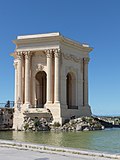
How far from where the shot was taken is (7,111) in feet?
155

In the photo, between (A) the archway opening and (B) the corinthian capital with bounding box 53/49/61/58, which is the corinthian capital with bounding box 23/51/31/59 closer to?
(B) the corinthian capital with bounding box 53/49/61/58

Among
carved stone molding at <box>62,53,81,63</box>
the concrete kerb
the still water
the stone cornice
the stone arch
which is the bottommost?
the still water

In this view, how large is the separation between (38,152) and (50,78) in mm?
36335

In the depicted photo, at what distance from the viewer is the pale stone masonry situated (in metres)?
48.0

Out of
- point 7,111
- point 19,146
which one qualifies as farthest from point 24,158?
point 7,111

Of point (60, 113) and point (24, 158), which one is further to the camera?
point (60, 113)

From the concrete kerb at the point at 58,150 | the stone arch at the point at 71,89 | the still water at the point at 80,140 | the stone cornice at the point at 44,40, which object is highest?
the stone cornice at the point at 44,40

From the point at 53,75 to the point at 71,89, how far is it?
6587mm

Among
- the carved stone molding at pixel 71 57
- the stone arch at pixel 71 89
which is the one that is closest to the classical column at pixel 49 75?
the carved stone molding at pixel 71 57

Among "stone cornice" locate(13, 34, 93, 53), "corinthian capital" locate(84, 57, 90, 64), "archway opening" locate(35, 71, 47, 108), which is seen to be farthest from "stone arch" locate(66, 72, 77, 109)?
"stone cornice" locate(13, 34, 93, 53)

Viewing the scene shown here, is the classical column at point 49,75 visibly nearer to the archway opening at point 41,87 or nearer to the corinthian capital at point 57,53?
the corinthian capital at point 57,53

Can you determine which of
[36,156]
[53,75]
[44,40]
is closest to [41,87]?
[53,75]

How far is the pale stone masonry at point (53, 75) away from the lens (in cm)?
4803

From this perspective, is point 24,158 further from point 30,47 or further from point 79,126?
point 30,47
